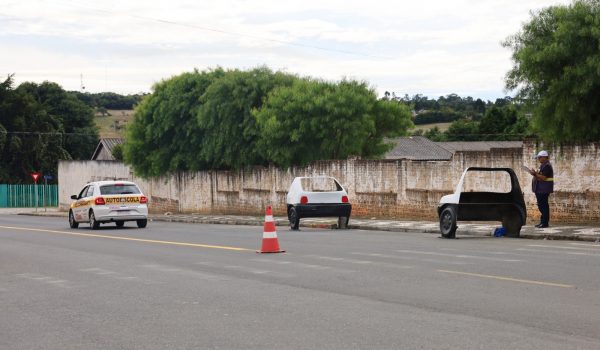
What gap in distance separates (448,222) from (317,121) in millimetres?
17427

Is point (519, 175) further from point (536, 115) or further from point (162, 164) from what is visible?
point (162, 164)

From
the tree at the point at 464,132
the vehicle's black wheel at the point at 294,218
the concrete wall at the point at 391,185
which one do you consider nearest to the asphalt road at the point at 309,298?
the concrete wall at the point at 391,185

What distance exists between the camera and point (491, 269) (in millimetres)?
13766

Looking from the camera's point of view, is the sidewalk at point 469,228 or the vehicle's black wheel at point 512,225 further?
the vehicle's black wheel at point 512,225

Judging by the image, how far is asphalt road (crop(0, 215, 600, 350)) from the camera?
8.31m

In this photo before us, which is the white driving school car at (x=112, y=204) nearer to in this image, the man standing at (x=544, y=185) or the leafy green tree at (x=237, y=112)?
the leafy green tree at (x=237, y=112)

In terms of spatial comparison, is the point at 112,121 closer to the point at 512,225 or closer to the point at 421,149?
the point at 421,149

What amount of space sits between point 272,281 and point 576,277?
402 cm

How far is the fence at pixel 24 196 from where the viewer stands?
81.0 meters

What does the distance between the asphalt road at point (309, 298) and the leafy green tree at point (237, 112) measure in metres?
23.7

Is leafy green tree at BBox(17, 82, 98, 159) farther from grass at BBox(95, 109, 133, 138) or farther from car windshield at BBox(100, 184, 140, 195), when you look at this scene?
car windshield at BBox(100, 184, 140, 195)

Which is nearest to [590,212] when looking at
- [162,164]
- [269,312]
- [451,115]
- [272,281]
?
[272,281]

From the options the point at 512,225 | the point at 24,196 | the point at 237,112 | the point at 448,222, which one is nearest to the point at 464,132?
the point at 24,196

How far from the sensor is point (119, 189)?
103 ft
